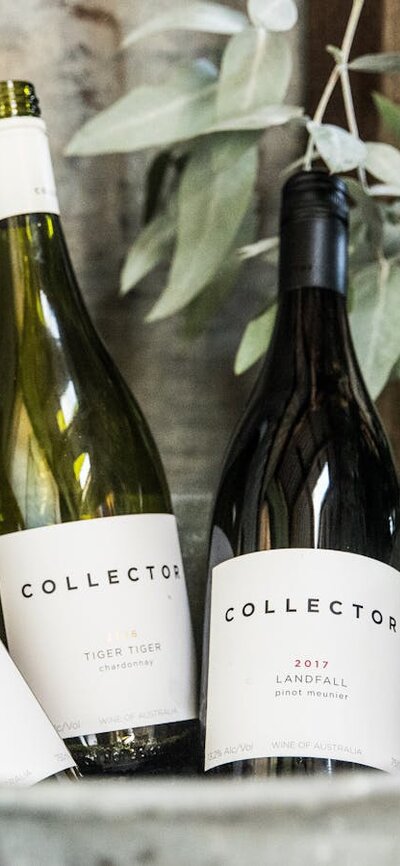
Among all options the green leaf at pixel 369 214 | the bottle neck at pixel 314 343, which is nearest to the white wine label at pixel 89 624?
the bottle neck at pixel 314 343

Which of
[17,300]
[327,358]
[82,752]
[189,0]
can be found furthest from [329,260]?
[189,0]

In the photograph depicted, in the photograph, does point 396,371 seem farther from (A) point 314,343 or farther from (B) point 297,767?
(B) point 297,767

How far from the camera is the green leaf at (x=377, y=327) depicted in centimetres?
65

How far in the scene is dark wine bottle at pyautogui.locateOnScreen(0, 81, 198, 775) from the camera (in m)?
0.52

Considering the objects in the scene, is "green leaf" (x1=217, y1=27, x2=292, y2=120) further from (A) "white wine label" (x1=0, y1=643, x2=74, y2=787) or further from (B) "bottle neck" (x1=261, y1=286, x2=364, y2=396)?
(A) "white wine label" (x1=0, y1=643, x2=74, y2=787)

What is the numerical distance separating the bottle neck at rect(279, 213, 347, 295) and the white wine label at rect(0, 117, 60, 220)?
0.13 m

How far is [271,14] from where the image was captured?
0.67m

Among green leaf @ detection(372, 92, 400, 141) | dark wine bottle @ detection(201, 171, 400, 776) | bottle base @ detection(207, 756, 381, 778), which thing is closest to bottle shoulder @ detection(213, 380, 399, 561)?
dark wine bottle @ detection(201, 171, 400, 776)

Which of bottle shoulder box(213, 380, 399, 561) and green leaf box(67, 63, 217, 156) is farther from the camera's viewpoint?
green leaf box(67, 63, 217, 156)

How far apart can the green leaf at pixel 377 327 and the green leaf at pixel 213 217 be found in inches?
3.7

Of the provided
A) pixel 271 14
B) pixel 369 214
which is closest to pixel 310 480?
pixel 369 214

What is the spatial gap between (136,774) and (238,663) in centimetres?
10

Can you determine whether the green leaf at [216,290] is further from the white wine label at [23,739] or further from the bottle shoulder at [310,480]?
the white wine label at [23,739]

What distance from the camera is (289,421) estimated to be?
0.63 meters
